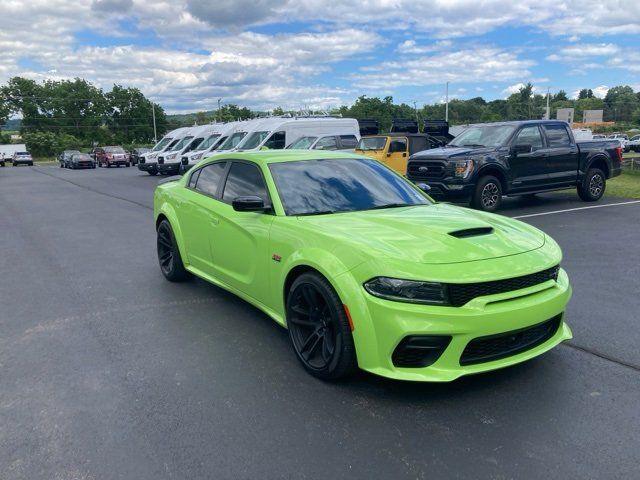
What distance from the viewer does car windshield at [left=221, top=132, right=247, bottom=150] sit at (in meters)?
24.5

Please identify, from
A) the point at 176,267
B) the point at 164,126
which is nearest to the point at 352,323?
the point at 176,267

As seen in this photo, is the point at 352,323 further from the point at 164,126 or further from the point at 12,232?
the point at 164,126

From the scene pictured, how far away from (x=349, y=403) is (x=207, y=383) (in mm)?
1022

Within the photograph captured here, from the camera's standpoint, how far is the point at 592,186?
12.9 m

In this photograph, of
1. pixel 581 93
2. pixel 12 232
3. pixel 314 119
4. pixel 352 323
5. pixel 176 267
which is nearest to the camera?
pixel 352 323

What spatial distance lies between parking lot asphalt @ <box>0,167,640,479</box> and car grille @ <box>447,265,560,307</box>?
675 mm

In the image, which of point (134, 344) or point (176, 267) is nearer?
point (134, 344)

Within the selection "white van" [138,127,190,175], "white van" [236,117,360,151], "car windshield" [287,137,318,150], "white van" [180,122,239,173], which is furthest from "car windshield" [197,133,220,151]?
"car windshield" [287,137,318,150]

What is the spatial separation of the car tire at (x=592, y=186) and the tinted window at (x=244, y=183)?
33.7 feet

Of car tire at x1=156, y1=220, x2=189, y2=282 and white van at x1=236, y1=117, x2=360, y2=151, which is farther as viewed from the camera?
white van at x1=236, y1=117, x2=360, y2=151

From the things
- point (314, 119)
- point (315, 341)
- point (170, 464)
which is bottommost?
point (170, 464)

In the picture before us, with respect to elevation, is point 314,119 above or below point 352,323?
above

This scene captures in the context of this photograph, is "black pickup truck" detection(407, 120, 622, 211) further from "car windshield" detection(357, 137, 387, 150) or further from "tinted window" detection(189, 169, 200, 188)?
"tinted window" detection(189, 169, 200, 188)

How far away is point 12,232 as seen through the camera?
10.8m
